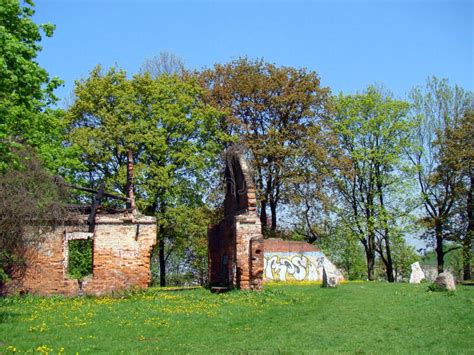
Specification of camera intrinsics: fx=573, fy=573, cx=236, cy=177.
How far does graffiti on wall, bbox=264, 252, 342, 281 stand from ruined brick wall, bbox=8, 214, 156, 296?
1300 centimetres

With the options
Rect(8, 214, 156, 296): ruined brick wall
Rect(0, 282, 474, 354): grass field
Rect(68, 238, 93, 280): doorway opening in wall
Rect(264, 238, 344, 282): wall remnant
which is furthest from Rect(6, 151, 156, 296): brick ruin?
Rect(264, 238, 344, 282): wall remnant

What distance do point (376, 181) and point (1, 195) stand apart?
1120 inches

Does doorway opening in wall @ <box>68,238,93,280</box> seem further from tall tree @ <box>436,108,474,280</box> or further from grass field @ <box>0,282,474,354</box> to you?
tall tree @ <box>436,108,474,280</box>

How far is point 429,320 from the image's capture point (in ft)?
44.5

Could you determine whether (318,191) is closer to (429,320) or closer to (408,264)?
(408,264)

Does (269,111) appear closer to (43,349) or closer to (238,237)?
(238,237)

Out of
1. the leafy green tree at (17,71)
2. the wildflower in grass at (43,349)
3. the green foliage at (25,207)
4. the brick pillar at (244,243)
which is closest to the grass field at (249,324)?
the wildflower in grass at (43,349)

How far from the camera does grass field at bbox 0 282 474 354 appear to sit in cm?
1137

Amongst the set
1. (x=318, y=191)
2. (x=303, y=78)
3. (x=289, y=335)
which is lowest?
(x=289, y=335)

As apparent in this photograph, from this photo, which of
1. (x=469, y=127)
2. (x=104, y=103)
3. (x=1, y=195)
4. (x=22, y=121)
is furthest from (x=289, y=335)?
(x=469, y=127)

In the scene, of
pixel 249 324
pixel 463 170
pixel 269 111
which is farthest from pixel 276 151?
pixel 249 324

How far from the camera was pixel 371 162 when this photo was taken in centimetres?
4072

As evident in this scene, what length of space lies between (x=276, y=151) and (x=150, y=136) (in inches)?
317

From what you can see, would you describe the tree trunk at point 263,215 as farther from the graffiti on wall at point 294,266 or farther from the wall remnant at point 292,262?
the graffiti on wall at point 294,266
